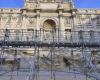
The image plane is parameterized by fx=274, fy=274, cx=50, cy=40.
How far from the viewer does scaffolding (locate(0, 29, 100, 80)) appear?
1431 centimetres

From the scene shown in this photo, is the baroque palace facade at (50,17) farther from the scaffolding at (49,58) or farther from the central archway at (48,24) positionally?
the scaffolding at (49,58)

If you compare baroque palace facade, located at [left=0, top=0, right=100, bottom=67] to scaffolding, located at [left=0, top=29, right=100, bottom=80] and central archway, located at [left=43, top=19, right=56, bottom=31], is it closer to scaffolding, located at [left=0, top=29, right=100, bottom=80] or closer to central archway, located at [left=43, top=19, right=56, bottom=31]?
central archway, located at [left=43, top=19, right=56, bottom=31]

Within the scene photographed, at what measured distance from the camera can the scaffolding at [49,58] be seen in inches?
563

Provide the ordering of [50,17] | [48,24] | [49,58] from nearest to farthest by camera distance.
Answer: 1. [49,58]
2. [50,17]
3. [48,24]

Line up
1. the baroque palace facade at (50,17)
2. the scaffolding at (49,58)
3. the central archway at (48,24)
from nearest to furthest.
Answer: the scaffolding at (49,58) → the baroque palace facade at (50,17) → the central archway at (48,24)

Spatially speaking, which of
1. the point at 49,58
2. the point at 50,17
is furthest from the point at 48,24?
the point at 49,58

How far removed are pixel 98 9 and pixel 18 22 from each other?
748 cm

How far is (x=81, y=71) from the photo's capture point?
1548 centimetres

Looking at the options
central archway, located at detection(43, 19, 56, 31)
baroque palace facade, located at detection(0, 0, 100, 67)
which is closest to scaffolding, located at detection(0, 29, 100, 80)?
baroque palace facade, located at detection(0, 0, 100, 67)

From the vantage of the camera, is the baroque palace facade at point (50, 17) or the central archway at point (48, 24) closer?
the baroque palace facade at point (50, 17)

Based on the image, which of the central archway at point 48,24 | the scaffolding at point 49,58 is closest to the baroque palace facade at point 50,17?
the central archway at point 48,24

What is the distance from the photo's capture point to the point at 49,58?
16453mm

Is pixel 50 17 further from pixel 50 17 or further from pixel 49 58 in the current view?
pixel 49 58

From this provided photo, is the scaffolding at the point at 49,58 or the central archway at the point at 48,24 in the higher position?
the central archway at the point at 48,24
